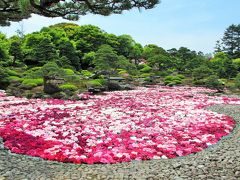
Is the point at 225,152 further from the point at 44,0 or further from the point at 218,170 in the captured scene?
the point at 44,0

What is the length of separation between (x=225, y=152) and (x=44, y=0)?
7.68 metres

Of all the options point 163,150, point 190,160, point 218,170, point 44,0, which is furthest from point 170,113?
point 44,0

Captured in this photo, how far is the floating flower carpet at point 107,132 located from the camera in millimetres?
10352

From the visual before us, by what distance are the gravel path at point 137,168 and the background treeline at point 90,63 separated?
19.1 m

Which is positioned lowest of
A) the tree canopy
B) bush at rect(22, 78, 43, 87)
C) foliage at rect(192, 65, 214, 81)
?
bush at rect(22, 78, 43, 87)

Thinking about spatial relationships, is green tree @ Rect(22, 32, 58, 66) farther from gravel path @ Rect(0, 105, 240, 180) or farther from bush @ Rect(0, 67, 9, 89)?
gravel path @ Rect(0, 105, 240, 180)

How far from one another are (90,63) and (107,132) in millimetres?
44461

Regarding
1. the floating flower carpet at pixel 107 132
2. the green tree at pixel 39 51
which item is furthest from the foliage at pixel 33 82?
the green tree at pixel 39 51

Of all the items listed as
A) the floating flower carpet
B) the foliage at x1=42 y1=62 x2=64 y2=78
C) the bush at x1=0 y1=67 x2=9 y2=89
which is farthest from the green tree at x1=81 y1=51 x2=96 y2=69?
the floating flower carpet

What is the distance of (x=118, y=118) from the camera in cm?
1595

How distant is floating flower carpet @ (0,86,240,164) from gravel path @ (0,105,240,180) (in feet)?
1.76

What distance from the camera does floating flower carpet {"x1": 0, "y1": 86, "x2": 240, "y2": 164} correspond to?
408 inches

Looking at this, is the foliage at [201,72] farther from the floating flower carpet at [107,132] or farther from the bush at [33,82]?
the floating flower carpet at [107,132]

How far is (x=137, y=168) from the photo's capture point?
8.83m
